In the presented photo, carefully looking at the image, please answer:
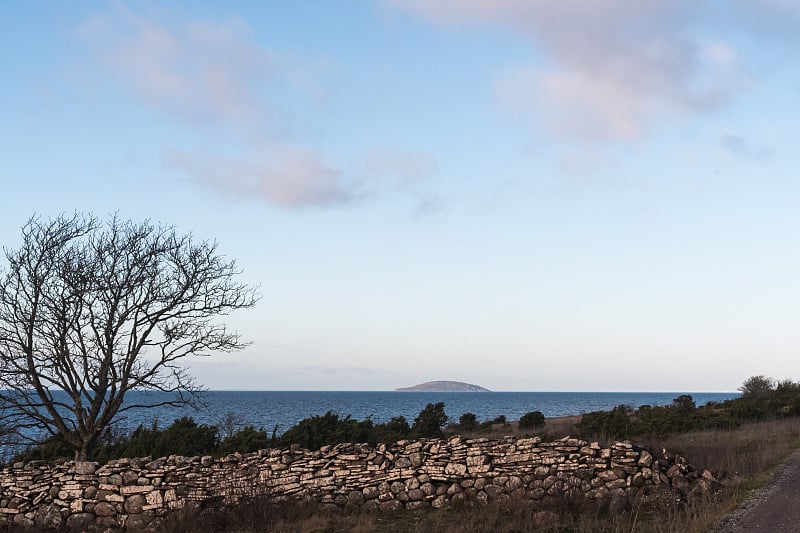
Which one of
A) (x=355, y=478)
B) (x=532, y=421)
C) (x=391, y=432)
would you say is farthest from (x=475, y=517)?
(x=532, y=421)

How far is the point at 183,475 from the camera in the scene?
A: 1595 cm

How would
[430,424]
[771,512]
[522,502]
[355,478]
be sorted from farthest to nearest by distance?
[430,424]
[355,478]
[522,502]
[771,512]

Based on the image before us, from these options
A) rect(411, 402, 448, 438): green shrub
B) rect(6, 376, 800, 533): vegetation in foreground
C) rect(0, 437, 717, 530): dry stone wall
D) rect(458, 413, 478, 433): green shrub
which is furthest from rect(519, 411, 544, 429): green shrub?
rect(0, 437, 717, 530): dry stone wall

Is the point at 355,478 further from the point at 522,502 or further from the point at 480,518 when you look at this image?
the point at 522,502

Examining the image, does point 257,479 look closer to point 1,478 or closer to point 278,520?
point 278,520

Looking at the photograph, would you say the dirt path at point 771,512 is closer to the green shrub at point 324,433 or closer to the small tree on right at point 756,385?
the green shrub at point 324,433

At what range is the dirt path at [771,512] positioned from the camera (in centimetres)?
1151

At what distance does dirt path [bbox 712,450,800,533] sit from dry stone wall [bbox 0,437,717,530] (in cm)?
130

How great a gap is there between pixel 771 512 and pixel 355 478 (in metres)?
8.41

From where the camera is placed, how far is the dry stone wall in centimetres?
1523

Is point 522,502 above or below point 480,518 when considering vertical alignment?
above

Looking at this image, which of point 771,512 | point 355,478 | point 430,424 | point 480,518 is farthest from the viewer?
point 430,424

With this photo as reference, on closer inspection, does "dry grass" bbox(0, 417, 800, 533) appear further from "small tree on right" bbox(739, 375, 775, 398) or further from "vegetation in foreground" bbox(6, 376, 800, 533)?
"small tree on right" bbox(739, 375, 775, 398)

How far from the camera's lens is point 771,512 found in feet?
41.6
